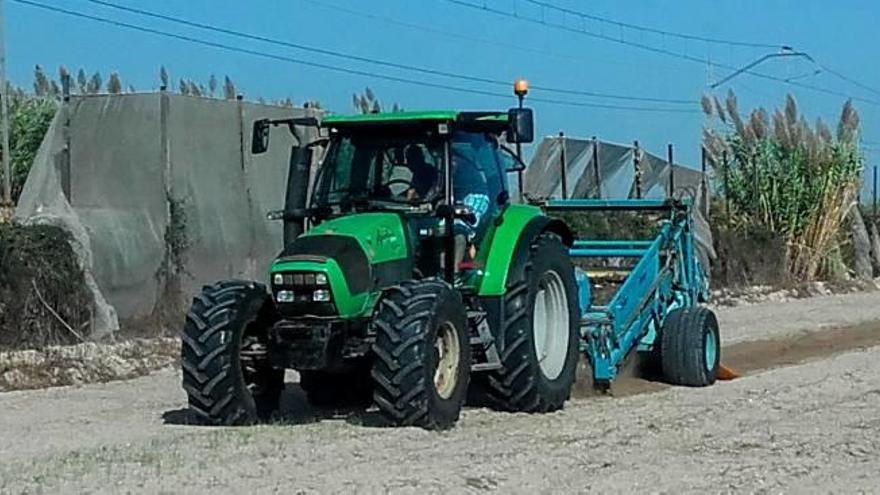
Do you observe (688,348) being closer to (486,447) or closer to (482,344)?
(482,344)

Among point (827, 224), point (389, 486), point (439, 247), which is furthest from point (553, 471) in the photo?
point (827, 224)

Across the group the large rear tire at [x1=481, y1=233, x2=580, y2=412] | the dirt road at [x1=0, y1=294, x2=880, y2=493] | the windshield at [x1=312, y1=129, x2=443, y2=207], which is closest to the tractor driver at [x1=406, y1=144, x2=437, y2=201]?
the windshield at [x1=312, y1=129, x2=443, y2=207]

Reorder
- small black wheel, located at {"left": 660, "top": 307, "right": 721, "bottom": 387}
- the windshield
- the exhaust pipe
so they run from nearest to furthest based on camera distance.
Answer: the windshield → the exhaust pipe → small black wheel, located at {"left": 660, "top": 307, "right": 721, "bottom": 387}

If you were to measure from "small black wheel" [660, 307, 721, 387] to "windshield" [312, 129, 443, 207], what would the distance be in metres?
3.58

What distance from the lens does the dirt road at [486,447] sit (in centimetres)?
863

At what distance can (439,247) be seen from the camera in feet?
37.1

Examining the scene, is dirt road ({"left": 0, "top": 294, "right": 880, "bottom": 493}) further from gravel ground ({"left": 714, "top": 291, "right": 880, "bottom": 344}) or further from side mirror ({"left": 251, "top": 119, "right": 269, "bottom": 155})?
gravel ground ({"left": 714, "top": 291, "right": 880, "bottom": 344})

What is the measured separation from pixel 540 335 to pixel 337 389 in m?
1.56

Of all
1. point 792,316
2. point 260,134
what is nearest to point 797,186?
point 792,316

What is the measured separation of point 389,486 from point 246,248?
35.6 feet

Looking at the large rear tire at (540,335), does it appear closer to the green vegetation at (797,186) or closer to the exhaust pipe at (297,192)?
the exhaust pipe at (297,192)

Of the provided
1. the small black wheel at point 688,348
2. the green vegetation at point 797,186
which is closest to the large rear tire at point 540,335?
the small black wheel at point 688,348

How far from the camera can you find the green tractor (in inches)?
413

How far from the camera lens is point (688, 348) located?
1397 cm
